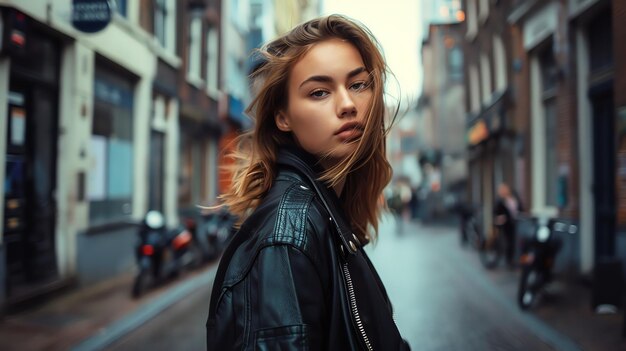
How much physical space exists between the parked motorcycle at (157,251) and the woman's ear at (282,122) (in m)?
6.31

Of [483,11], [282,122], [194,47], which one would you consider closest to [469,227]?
[483,11]

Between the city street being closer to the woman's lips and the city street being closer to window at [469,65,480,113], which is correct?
the woman's lips

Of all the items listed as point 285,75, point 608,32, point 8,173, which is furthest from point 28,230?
point 608,32

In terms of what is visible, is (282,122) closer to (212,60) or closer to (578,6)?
(578,6)

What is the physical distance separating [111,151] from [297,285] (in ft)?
29.0

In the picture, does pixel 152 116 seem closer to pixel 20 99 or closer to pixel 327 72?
pixel 20 99

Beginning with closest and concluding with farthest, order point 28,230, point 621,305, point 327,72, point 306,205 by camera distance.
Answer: point 306,205, point 327,72, point 621,305, point 28,230

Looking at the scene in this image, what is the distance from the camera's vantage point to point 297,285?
1010 millimetres

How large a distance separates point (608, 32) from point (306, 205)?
755 cm

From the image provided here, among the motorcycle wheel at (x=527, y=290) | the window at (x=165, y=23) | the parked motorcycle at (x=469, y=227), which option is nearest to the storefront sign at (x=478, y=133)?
the parked motorcycle at (x=469, y=227)

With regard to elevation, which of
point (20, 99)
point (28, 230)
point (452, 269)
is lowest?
point (452, 269)

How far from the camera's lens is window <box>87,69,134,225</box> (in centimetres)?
848

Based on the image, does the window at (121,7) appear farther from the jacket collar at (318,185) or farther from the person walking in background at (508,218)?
the jacket collar at (318,185)

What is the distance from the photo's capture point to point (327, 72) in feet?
4.28
